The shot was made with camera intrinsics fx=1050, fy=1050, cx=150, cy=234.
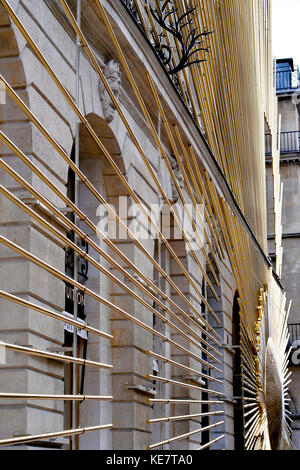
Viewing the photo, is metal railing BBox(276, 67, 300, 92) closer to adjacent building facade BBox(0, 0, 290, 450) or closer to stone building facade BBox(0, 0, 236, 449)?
adjacent building facade BBox(0, 0, 290, 450)

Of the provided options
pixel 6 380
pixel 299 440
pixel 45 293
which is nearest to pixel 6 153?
pixel 45 293

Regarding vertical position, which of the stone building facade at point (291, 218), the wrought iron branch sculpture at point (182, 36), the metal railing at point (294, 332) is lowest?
the wrought iron branch sculpture at point (182, 36)

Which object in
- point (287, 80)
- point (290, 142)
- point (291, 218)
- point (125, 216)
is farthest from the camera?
point (287, 80)

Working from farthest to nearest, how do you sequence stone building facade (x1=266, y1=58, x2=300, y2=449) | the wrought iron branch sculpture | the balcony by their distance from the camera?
the balcony < stone building facade (x1=266, y1=58, x2=300, y2=449) < the wrought iron branch sculpture

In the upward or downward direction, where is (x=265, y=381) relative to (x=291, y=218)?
downward

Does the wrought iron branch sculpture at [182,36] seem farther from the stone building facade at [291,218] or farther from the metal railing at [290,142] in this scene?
the metal railing at [290,142]

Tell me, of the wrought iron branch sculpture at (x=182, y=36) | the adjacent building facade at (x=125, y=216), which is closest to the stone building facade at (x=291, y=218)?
the adjacent building facade at (x=125, y=216)

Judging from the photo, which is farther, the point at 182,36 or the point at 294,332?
the point at 294,332

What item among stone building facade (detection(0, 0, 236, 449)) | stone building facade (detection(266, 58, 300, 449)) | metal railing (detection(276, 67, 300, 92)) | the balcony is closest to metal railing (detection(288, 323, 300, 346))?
stone building facade (detection(266, 58, 300, 449))

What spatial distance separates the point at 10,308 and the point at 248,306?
12.7ft

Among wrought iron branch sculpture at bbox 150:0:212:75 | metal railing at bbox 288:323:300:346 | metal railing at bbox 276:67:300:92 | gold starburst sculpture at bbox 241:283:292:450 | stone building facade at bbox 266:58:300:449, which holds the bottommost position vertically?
gold starburst sculpture at bbox 241:283:292:450

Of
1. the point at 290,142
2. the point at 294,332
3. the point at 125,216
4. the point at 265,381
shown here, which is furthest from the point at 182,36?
the point at 290,142

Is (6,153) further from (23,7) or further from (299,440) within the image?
(299,440)

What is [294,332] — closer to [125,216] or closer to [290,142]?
[290,142]
